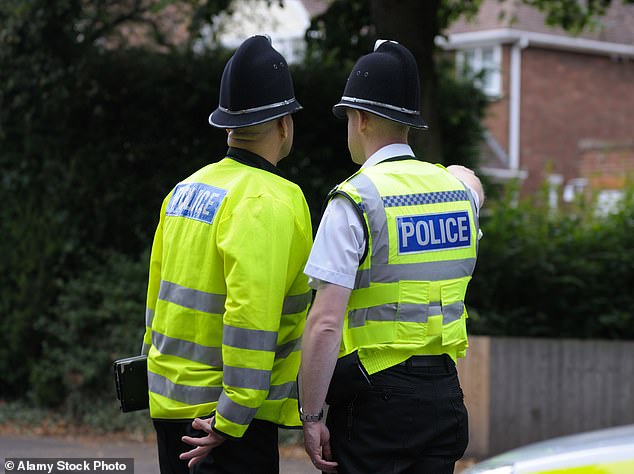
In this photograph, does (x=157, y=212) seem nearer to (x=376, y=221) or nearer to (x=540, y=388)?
(x=540, y=388)

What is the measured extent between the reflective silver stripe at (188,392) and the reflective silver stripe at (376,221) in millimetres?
665

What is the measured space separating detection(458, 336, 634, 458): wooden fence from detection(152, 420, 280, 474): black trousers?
474 centimetres

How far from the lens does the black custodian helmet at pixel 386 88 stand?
333 cm

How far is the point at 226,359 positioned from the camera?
312 cm

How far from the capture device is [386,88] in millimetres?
3332

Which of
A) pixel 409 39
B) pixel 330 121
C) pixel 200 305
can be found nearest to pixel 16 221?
pixel 330 121

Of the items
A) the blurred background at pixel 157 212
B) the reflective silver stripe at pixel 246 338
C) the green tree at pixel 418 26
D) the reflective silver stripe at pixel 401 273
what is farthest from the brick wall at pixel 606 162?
the reflective silver stripe at pixel 246 338

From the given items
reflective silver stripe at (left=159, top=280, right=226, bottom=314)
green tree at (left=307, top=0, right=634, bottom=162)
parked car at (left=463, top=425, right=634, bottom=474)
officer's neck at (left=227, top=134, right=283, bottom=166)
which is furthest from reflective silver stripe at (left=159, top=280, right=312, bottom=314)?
Answer: green tree at (left=307, top=0, right=634, bottom=162)

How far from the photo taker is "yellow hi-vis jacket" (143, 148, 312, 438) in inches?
122

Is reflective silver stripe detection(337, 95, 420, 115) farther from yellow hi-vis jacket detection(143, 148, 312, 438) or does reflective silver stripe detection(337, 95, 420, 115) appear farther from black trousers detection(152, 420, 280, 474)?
black trousers detection(152, 420, 280, 474)

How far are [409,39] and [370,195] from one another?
5.81 metres

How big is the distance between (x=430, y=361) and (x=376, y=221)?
0.50m

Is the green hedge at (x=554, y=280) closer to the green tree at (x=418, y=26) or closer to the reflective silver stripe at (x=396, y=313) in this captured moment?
the green tree at (x=418, y=26)

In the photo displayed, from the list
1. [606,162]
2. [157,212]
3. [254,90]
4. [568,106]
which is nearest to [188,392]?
[254,90]
